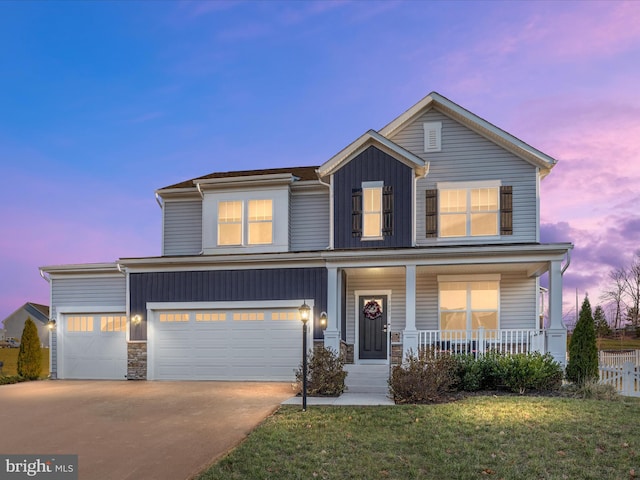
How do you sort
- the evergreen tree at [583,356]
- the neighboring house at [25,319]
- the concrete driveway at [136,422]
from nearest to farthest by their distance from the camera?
the concrete driveway at [136,422], the evergreen tree at [583,356], the neighboring house at [25,319]

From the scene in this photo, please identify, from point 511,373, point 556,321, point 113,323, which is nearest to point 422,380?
point 511,373

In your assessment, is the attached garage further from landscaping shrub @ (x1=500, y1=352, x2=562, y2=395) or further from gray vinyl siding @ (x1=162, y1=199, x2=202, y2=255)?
landscaping shrub @ (x1=500, y1=352, x2=562, y2=395)

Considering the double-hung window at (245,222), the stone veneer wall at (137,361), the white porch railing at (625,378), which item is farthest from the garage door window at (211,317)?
the white porch railing at (625,378)

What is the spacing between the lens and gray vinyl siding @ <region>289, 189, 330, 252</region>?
1611 centimetres

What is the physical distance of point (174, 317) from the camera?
50.1 feet

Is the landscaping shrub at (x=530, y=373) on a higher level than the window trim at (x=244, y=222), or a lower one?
lower

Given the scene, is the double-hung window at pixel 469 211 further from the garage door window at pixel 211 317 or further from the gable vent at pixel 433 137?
the garage door window at pixel 211 317

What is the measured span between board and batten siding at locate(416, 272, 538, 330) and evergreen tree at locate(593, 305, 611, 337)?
89.9 ft

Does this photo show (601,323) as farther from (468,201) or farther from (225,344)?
(225,344)

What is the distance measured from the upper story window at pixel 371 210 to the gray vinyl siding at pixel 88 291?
27.6 feet

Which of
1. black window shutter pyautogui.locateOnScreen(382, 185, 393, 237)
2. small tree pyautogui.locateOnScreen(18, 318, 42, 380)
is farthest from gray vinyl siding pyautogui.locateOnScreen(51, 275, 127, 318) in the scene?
black window shutter pyautogui.locateOnScreen(382, 185, 393, 237)

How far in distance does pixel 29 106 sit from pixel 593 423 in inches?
1616

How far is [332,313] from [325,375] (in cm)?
232

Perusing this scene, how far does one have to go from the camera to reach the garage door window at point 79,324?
1608 cm
